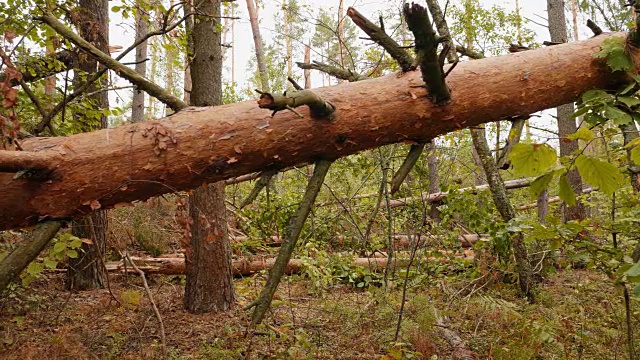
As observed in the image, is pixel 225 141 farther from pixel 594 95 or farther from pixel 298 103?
pixel 594 95

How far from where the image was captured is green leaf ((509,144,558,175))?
1.55m

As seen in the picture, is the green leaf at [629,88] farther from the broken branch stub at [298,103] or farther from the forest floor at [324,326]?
the forest floor at [324,326]

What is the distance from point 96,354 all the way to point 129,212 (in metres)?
4.63

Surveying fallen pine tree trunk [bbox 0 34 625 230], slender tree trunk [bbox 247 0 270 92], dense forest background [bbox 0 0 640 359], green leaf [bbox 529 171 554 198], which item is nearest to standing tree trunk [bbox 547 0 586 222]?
dense forest background [bbox 0 0 640 359]

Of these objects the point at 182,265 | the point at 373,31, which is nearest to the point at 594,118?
the point at 373,31

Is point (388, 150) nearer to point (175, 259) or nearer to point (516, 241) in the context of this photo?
point (516, 241)

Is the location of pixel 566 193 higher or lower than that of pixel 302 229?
higher

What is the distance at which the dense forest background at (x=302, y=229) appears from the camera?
1.66 meters

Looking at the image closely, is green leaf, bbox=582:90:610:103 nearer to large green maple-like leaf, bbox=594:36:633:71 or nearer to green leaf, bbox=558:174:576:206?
large green maple-like leaf, bbox=594:36:633:71

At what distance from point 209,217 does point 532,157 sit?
3685 millimetres

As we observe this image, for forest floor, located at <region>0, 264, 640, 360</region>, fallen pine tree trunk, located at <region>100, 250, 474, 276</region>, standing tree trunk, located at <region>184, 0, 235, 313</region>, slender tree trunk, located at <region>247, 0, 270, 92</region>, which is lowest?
forest floor, located at <region>0, 264, 640, 360</region>

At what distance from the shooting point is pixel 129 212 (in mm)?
7969

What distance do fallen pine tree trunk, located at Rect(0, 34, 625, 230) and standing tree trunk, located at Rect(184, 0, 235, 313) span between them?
2925 mm

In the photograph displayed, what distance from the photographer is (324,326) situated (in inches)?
181
